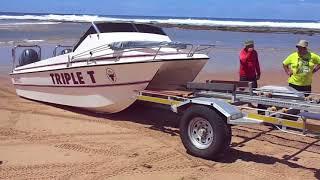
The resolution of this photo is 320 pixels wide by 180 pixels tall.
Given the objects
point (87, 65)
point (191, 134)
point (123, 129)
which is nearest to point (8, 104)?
point (87, 65)

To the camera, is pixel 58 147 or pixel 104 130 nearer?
pixel 58 147

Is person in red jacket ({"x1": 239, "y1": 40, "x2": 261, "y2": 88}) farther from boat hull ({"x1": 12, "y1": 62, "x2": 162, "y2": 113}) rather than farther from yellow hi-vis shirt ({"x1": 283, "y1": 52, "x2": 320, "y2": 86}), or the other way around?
boat hull ({"x1": 12, "y1": 62, "x2": 162, "y2": 113})

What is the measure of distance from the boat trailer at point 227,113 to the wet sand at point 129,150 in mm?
299

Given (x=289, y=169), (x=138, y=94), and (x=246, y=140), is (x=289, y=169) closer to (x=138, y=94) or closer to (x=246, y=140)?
(x=246, y=140)

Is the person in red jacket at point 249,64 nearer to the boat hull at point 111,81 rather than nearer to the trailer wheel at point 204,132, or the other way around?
the boat hull at point 111,81

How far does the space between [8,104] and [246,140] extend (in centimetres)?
571

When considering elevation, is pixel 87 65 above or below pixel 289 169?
above

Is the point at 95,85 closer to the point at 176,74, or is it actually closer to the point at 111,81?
the point at 111,81

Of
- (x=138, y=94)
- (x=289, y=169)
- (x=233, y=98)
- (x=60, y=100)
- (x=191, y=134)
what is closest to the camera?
(x=289, y=169)

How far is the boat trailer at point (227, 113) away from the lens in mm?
6379

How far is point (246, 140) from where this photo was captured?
7.84 meters

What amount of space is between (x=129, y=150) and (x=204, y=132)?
119 centimetres

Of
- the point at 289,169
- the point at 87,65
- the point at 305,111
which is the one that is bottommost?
the point at 289,169

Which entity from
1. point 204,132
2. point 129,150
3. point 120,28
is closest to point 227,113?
point 204,132
